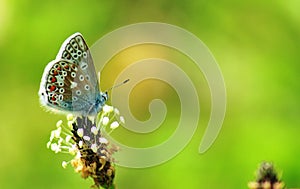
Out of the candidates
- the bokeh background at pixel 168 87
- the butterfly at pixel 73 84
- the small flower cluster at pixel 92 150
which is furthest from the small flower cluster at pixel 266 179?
the bokeh background at pixel 168 87

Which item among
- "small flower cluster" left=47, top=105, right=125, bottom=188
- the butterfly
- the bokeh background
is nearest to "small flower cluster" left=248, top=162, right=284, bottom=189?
"small flower cluster" left=47, top=105, right=125, bottom=188

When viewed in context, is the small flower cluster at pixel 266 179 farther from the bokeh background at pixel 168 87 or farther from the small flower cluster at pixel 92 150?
the bokeh background at pixel 168 87

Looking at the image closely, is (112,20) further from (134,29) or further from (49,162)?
(49,162)

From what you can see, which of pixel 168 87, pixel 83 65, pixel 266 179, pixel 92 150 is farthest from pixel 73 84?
pixel 168 87

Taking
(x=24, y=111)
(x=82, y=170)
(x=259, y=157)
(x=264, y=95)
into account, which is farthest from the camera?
(x=24, y=111)

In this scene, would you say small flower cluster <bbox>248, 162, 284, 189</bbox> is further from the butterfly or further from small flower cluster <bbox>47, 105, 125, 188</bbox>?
the butterfly

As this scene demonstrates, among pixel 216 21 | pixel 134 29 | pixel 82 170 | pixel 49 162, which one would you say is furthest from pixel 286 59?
pixel 82 170

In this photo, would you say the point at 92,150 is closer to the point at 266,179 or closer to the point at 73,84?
the point at 73,84
